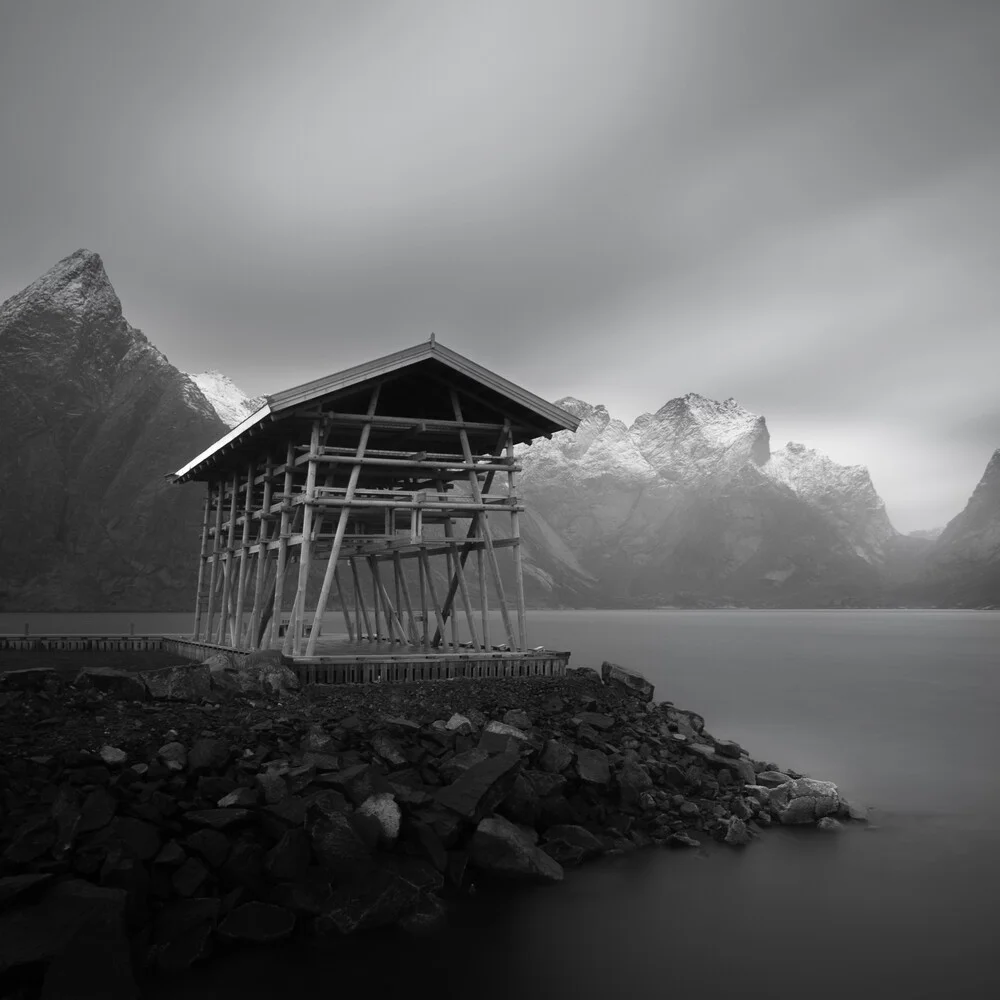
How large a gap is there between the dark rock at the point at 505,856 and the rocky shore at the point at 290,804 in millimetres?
31

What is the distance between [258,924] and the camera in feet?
39.5

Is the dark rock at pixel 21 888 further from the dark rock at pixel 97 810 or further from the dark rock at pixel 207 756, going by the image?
the dark rock at pixel 207 756

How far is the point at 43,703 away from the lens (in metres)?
16.7

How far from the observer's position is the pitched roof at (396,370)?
23.1 metres

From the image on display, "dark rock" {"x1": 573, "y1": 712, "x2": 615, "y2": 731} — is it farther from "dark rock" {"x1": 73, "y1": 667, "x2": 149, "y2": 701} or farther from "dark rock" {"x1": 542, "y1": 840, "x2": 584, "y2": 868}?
"dark rock" {"x1": 73, "y1": 667, "x2": 149, "y2": 701}

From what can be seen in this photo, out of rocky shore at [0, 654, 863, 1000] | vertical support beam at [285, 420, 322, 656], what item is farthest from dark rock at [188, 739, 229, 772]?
vertical support beam at [285, 420, 322, 656]

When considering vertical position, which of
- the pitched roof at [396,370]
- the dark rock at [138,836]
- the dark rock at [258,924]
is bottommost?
the dark rock at [258,924]

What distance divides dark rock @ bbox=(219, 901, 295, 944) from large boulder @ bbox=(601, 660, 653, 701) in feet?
45.6

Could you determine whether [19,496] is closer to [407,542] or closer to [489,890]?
[407,542]

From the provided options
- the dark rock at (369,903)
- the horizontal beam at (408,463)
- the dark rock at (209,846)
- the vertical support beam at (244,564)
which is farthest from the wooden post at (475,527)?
the dark rock at (209,846)

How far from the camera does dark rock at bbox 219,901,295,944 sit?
39.0 feet

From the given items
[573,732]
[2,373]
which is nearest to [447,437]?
[573,732]

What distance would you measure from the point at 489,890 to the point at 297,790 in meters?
3.48

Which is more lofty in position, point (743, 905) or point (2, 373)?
point (2, 373)
